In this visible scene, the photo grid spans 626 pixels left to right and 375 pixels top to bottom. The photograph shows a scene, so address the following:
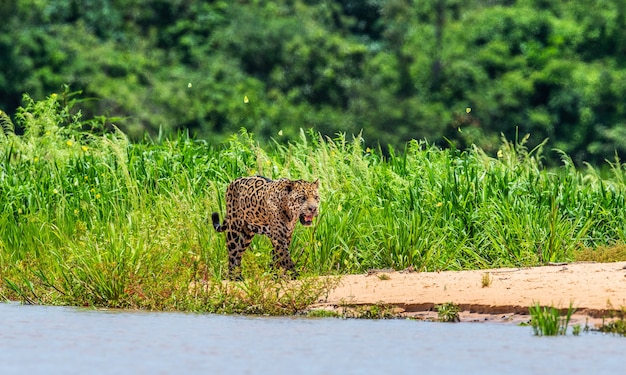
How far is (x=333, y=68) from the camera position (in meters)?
35.5

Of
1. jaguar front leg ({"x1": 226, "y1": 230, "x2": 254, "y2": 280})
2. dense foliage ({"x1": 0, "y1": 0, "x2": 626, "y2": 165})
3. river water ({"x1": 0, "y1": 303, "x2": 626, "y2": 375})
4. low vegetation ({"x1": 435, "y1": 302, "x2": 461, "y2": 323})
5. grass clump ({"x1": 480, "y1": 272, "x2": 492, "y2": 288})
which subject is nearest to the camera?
river water ({"x1": 0, "y1": 303, "x2": 626, "y2": 375})

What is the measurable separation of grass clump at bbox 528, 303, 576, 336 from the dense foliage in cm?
2267

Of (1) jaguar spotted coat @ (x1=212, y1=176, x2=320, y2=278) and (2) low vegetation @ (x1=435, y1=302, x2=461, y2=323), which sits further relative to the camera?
(1) jaguar spotted coat @ (x1=212, y1=176, x2=320, y2=278)

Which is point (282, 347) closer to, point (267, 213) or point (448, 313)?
point (448, 313)

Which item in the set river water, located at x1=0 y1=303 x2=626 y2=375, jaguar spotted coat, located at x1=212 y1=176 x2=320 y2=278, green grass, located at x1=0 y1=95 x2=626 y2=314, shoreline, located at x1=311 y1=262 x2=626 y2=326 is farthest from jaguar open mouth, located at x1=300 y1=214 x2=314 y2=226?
river water, located at x1=0 y1=303 x2=626 y2=375

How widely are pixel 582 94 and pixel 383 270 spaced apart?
22.5 m

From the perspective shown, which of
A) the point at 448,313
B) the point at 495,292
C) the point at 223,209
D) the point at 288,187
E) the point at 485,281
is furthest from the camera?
the point at 223,209

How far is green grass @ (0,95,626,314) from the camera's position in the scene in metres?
11.2

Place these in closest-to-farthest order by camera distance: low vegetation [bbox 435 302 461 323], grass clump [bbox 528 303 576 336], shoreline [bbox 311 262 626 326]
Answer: grass clump [bbox 528 303 576 336] < shoreline [bbox 311 262 626 326] < low vegetation [bbox 435 302 461 323]

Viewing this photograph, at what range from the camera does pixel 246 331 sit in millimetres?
9758

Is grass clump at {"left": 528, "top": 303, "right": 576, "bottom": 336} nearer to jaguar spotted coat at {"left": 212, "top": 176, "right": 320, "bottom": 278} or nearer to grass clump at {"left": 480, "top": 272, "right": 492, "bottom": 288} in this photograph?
grass clump at {"left": 480, "top": 272, "right": 492, "bottom": 288}

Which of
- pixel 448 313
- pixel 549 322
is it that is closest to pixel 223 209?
pixel 448 313

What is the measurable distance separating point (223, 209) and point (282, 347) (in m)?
4.33

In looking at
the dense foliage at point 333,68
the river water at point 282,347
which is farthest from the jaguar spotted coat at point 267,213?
the dense foliage at point 333,68
